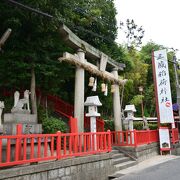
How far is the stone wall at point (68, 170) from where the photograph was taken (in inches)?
245

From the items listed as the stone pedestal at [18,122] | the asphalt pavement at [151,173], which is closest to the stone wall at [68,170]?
the asphalt pavement at [151,173]

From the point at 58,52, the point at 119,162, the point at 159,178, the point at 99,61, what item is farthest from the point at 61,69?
the point at 159,178

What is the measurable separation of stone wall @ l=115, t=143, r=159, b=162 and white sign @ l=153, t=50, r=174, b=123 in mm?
1866

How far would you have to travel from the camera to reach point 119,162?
11836 millimetres

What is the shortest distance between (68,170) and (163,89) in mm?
10262

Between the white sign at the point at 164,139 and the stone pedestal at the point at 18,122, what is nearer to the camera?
the stone pedestal at the point at 18,122

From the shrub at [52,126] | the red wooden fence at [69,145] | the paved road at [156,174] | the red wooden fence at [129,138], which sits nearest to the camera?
the red wooden fence at [69,145]

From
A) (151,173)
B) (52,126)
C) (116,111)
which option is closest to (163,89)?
(116,111)

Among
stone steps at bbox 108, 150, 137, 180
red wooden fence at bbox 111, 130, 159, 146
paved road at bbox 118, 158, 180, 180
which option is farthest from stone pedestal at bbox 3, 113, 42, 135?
red wooden fence at bbox 111, 130, 159, 146

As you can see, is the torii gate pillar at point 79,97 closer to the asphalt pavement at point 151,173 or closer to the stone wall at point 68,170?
the stone wall at point 68,170

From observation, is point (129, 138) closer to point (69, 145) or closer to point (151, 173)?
point (151, 173)

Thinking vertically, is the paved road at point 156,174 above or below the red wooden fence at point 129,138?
below

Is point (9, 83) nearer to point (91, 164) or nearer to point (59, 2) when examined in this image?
point (59, 2)

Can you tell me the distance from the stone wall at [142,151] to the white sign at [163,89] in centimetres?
187
